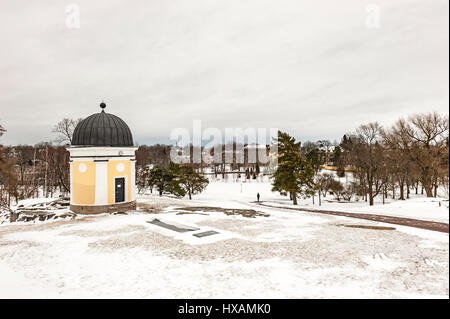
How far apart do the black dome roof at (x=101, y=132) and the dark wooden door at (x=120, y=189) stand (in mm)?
3006

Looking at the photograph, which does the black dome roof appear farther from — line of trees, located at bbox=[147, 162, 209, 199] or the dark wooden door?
line of trees, located at bbox=[147, 162, 209, 199]

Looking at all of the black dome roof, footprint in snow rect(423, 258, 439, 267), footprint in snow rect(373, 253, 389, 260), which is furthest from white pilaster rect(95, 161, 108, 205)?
footprint in snow rect(423, 258, 439, 267)

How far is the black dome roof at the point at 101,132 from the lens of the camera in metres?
20.2

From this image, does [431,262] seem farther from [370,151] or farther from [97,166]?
[370,151]

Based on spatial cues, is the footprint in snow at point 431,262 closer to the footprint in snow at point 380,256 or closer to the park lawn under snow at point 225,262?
the park lawn under snow at point 225,262

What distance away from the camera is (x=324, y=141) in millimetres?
105438

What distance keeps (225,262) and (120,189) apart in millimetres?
14641

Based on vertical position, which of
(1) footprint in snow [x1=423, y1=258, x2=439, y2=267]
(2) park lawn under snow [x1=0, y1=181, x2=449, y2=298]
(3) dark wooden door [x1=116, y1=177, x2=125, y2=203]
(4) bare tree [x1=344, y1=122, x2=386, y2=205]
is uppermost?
(4) bare tree [x1=344, y1=122, x2=386, y2=205]

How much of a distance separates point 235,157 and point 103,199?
3045 inches

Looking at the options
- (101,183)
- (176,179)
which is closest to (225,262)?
(101,183)

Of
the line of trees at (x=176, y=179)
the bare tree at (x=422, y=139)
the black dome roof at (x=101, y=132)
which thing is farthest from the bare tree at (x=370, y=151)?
the black dome roof at (x=101, y=132)

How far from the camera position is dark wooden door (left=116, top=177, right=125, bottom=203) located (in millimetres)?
21156

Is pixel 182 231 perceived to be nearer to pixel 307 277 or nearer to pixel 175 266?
pixel 175 266

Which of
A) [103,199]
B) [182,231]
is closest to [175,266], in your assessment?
[182,231]
